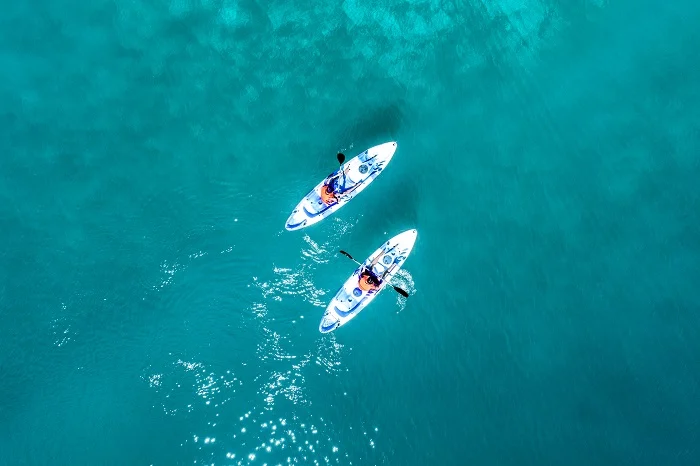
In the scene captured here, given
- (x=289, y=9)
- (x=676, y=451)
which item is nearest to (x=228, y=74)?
(x=289, y=9)

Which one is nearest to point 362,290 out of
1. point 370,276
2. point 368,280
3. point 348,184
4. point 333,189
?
point 368,280

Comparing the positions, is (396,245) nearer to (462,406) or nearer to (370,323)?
(370,323)

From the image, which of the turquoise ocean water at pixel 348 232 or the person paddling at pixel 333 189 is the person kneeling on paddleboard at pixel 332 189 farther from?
the turquoise ocean water at pixel 348 232

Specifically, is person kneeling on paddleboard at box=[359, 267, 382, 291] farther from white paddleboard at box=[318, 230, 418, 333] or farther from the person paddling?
the person paddling

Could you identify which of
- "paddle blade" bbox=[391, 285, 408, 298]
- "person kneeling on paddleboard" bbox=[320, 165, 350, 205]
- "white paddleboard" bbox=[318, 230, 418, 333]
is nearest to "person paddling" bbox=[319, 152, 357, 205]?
"person kneeling on paddleboard" bbox=[320, 165, 350, 205]

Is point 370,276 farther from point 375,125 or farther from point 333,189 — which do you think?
point 375,125

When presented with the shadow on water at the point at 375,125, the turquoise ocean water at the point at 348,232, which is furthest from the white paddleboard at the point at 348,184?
the shadow on water at the point at 375,125
